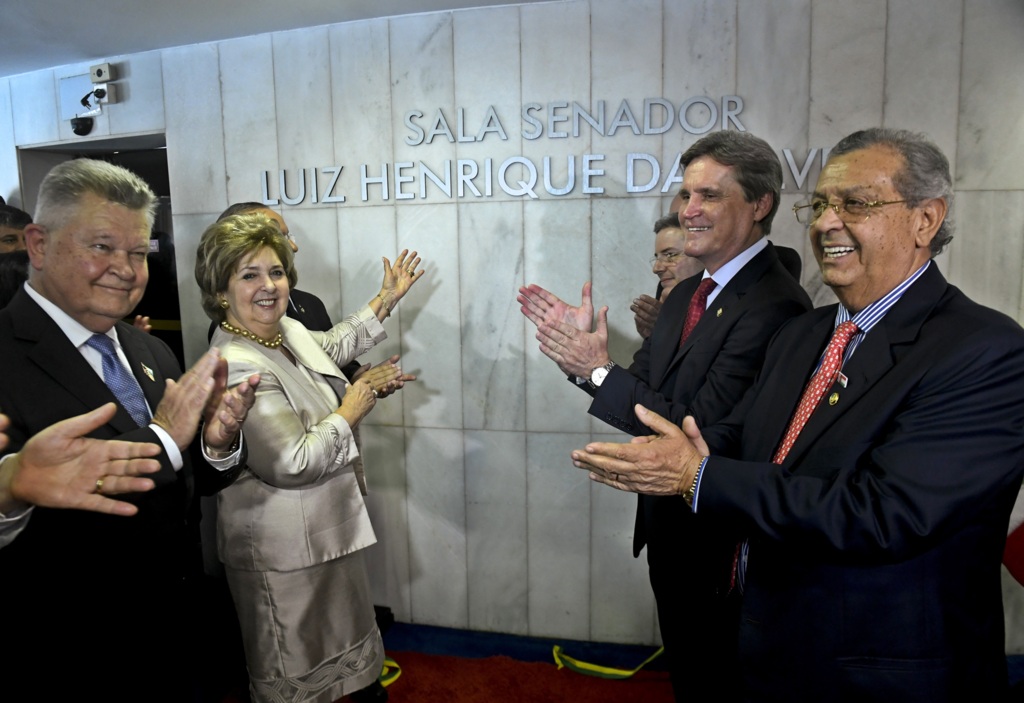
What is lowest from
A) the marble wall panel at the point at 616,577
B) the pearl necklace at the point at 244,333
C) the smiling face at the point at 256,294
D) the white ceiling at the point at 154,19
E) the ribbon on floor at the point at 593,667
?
the ribbon on floor at the point at 593,667

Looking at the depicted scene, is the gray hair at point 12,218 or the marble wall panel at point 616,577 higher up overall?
the gray hair at point 12,218

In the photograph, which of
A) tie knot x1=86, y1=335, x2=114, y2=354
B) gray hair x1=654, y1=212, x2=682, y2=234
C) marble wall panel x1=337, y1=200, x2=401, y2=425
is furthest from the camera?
marble wall panel x1=337, y1=200, x2=401, y2=425

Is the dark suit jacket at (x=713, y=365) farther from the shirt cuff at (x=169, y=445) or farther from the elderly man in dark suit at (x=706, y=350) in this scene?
the shirt cuff at (x=169, y=445)

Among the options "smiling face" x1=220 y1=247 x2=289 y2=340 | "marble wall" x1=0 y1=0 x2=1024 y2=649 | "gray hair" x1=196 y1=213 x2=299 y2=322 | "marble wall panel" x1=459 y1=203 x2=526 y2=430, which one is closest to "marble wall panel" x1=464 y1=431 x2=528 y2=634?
"marble wall" x1=0 y1=0 x2=1024 y2=649

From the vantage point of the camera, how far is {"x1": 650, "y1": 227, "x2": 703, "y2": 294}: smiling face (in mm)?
2686

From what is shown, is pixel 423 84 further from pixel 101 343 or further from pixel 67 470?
pixel 67 470

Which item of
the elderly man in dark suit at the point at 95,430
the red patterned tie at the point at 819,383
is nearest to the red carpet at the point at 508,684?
the elderly man in dark suit at the point at 95,430

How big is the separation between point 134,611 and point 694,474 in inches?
57.1

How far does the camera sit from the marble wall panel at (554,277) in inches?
119

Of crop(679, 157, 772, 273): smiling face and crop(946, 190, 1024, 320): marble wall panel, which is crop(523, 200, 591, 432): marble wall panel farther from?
crop(946, 190, 1024, 320): marble wall panel

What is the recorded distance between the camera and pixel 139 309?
407 centimetres

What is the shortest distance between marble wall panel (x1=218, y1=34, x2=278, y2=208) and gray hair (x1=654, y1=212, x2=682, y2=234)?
1.90 meters

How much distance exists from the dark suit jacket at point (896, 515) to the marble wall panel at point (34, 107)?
13.8 feet

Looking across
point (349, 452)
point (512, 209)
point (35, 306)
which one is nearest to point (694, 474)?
point (349, 452)
